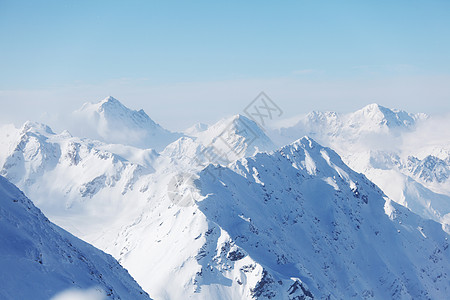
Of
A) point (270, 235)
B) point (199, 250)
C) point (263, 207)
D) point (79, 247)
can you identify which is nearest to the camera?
point (79, 247)

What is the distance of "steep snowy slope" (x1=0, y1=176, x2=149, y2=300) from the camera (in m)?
53.3

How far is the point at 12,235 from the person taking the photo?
58469 mm

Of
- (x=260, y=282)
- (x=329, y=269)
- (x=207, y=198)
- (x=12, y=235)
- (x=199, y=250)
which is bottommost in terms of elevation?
(x=329, y=269)

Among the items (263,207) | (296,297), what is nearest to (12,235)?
(296,297)

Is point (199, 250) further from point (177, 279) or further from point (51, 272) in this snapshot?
point (51, 272)

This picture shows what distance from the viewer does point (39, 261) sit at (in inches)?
2286

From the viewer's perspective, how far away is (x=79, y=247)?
78.3 metres

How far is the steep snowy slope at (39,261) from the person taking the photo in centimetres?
5334

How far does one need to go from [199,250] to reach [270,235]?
1515 inches

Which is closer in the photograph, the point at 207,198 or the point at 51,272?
the point at 51,272

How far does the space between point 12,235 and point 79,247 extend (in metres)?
21.0

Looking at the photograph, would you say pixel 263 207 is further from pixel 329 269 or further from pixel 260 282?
pixel 260 282

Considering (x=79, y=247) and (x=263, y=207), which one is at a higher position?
(x=79, y=247)

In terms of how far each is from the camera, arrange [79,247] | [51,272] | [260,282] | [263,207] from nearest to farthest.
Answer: [51,272] → [79,247] → [260,282] → [263,207]
